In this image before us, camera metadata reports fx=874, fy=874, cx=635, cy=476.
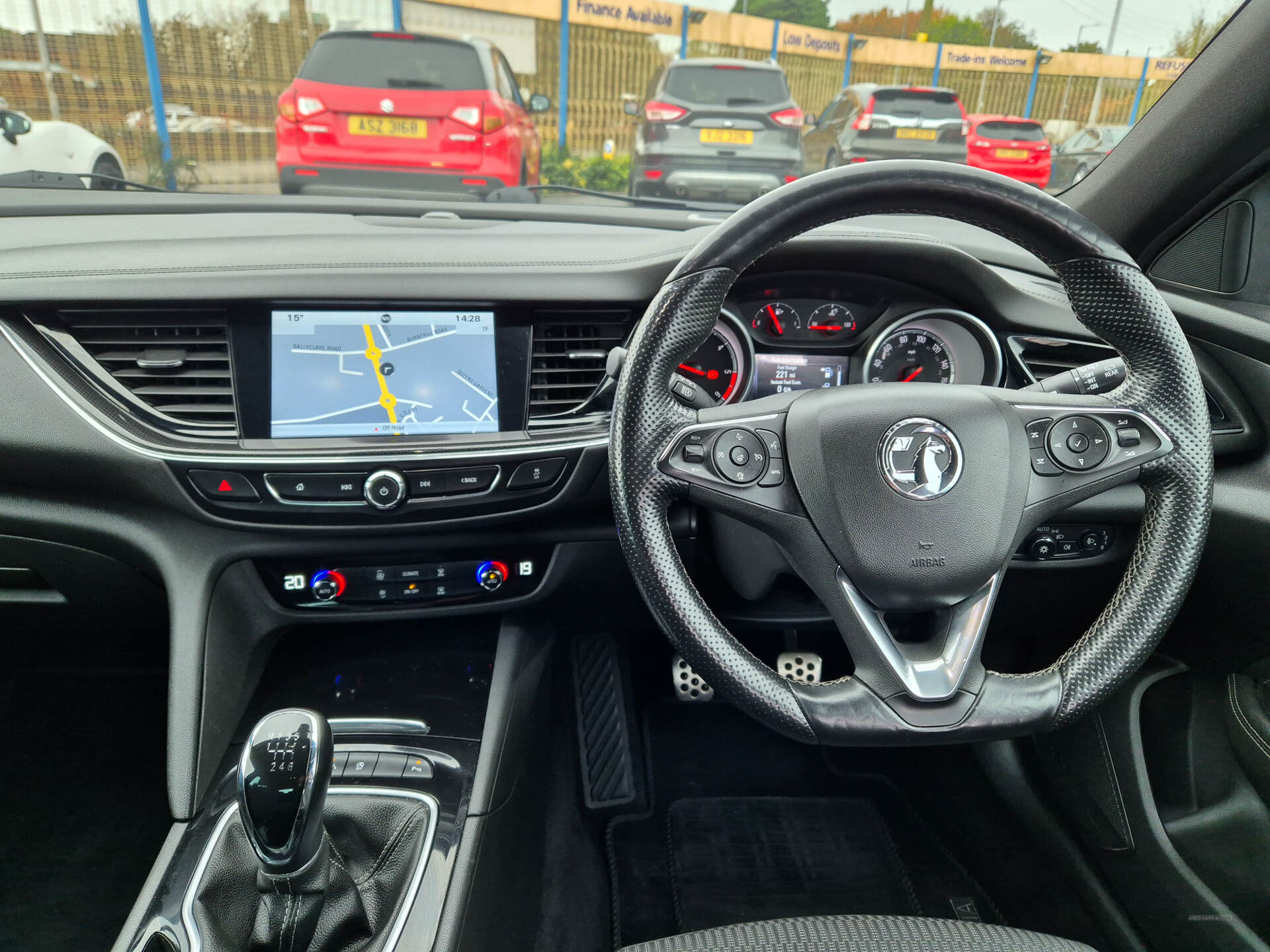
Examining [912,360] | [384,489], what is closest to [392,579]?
[384,489]

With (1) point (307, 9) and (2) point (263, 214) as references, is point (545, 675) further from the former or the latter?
(1) point (307, 9)

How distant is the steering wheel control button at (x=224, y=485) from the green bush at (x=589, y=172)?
1030 mm

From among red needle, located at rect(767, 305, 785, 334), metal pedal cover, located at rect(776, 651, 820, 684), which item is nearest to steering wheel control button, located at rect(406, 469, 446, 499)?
red needle, located at rect(767, 305, 785, 334)

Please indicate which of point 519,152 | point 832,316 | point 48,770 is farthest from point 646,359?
point 519,152

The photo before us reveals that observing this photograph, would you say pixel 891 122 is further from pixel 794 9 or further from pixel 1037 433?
pixel 1037 433

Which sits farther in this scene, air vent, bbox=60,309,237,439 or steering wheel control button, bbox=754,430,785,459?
air vent, bbox=60,309,237,439

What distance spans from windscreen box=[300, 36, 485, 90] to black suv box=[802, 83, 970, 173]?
1.18 m

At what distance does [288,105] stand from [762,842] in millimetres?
2768

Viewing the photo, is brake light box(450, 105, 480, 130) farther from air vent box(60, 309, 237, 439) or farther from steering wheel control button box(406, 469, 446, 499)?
steering wheel control button box(406, 469, 446, 499)

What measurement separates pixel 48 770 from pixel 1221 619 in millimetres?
2561

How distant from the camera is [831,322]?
1714 millimetres

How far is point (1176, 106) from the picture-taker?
5.17 feet

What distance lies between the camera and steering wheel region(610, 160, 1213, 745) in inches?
42.4

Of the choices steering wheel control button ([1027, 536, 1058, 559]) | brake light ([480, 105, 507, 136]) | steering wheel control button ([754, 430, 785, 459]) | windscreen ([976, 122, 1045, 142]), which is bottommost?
steering wheel control button ([1027, 536, 1058, 559])
